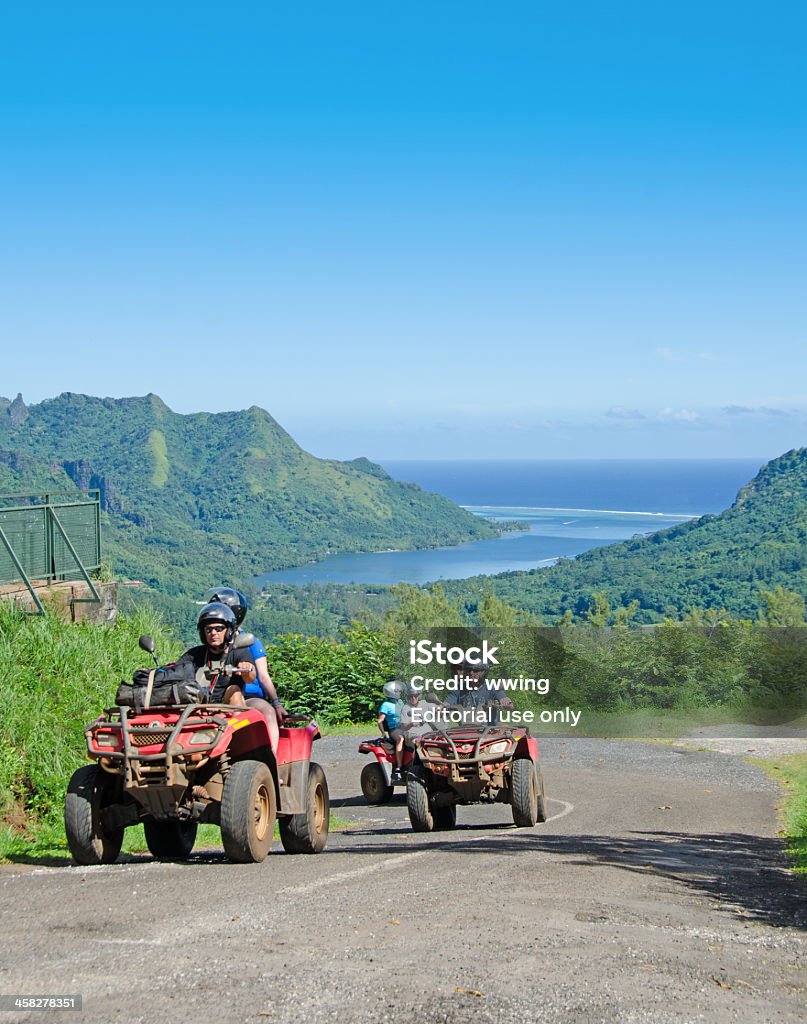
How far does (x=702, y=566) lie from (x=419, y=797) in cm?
6602

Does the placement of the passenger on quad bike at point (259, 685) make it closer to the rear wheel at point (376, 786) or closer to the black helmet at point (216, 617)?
the black helmet at point (216, 617)

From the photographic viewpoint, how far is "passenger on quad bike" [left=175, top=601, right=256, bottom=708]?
314 inches

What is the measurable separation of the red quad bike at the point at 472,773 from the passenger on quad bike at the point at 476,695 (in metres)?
0.48

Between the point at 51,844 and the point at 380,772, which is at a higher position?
the point at 51,844

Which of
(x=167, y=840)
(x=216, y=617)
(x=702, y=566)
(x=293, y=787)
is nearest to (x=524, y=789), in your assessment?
(x=293, y=787)

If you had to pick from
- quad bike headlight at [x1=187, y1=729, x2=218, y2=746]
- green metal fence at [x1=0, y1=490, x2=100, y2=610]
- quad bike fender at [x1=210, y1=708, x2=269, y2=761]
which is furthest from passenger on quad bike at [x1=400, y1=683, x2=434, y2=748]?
quad bike headlight at [x1=187, y1=729, x2=218, y2=746]

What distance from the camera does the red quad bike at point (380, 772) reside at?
48.8 ft

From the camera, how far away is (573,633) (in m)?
28.0

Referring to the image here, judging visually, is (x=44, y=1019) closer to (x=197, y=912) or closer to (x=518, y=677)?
(x=197, y=912)

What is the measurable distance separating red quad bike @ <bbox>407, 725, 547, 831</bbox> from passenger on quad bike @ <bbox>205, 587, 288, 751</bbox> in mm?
2885

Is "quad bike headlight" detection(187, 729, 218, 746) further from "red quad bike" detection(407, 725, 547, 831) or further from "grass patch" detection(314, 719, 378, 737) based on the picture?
"grass patch" detection(314, 719, 378, 737)

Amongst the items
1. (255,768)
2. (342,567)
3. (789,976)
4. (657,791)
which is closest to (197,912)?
(255,768)

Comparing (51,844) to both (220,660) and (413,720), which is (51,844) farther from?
(413,720)

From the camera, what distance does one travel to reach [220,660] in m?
8.16
